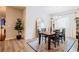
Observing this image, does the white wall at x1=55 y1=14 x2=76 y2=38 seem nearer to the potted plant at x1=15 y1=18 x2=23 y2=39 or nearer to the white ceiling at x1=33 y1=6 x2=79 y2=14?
the white ceiling at x1=33 y1=6 x2=79 y2=14

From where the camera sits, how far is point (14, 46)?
2330 millimetres

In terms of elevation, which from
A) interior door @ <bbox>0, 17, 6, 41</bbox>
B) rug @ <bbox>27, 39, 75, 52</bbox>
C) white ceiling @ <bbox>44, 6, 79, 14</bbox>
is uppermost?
white ceiling @ <bbox>44, 6, 79, 14</bbox>

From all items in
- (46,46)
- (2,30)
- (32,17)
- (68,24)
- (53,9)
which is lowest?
(46,46)

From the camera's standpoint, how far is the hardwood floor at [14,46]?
2.31 m

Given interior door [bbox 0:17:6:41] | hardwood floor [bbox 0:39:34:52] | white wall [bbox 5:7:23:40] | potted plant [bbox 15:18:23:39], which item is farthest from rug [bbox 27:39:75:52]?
interior door [bbox 0:17:6:41]

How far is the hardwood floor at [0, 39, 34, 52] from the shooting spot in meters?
2.31

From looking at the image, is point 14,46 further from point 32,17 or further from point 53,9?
point 53,9

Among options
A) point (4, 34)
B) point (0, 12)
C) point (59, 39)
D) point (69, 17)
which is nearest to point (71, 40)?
point (59, 39)

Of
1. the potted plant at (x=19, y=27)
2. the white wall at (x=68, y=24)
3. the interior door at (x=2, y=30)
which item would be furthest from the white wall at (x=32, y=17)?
the interior door at (x=2, y=30)

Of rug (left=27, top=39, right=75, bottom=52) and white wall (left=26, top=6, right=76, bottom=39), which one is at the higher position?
white wall (left=26, top=6, right=76, bottom=39)

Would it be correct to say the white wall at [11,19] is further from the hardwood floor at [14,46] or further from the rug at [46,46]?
the rug at [46,46]

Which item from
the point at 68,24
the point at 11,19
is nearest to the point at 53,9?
the point at 68,24

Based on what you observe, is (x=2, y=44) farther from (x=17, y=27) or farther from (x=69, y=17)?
(x=69, y=17)

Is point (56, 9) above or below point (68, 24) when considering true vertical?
above
